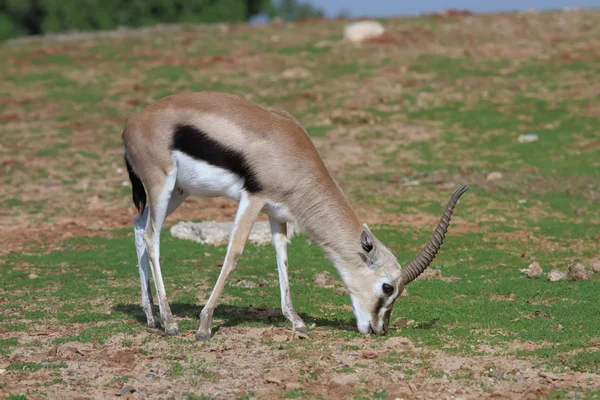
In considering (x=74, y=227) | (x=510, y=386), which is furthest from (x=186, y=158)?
(x=74, y=227)

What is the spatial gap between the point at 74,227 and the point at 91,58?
575 inches

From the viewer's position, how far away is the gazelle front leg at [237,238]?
9.21 m

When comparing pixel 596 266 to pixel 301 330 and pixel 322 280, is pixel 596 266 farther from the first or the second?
pixel 301 330

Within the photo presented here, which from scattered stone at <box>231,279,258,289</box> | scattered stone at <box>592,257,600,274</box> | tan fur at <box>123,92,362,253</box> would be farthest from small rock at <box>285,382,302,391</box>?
scattered stone at <box>592,257,600,274</box>

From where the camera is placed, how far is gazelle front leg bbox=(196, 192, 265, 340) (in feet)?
30.2

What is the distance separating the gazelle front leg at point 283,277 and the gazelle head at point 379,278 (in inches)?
25.6

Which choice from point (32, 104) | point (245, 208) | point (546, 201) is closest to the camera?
point (245, 208)

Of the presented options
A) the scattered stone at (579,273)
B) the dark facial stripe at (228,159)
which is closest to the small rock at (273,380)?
the dark facial stripe at (228,159)

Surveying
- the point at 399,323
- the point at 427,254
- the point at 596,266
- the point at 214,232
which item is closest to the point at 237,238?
the point at 427,254

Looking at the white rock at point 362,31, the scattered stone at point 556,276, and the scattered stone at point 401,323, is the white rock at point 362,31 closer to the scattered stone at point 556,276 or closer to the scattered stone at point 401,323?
the scattered stone at point 556,276

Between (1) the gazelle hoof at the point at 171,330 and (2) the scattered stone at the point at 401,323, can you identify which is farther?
(2) the scattered stone at the point at 401,323

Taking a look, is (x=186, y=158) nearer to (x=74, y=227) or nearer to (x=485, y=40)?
(x=74, y=227)

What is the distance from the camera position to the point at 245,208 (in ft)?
30.3

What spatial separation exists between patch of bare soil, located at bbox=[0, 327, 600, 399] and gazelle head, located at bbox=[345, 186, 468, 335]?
258mm
